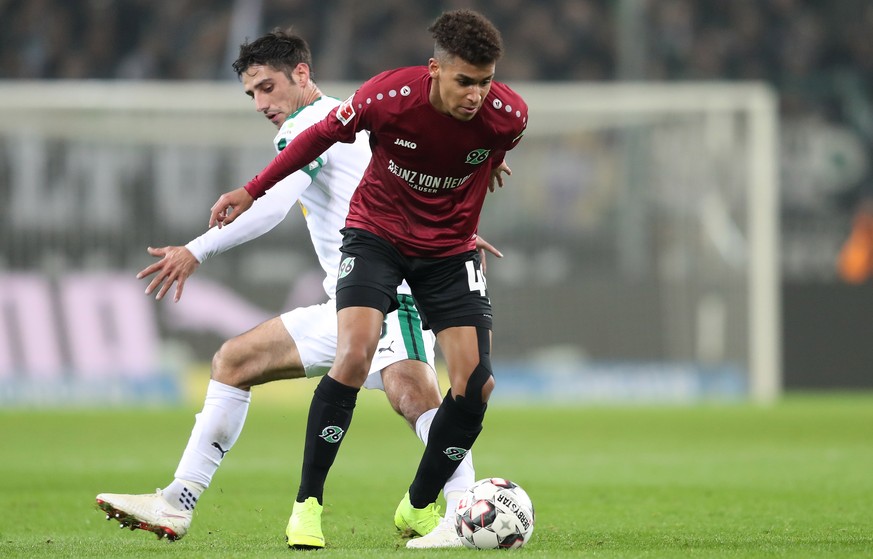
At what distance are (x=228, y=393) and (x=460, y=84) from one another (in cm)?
169

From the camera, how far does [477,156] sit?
561 cm

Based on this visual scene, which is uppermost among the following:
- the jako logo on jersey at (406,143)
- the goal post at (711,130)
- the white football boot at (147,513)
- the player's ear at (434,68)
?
the goal post at (711,130)

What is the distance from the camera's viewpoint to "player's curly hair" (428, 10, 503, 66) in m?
5.29

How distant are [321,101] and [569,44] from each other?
44.7 feet

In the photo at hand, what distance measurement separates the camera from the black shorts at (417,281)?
5492 millimetres

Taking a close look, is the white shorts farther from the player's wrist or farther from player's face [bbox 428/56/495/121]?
player's face [bbox 428/56/495/121]

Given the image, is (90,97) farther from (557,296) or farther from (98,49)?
(557,296)

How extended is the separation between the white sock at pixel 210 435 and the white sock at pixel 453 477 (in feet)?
2.44

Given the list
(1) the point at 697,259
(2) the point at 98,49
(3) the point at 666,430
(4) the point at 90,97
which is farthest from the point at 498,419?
(2) the point at 98,49

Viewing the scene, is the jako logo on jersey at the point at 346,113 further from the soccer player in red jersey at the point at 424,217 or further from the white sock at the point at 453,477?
the white sock at the point at 453,477

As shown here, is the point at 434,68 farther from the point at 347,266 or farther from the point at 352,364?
the point at 352,364

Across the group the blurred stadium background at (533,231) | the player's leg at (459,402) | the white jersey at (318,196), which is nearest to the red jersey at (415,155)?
the player's leg at (459,402)

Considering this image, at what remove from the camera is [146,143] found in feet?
56.8

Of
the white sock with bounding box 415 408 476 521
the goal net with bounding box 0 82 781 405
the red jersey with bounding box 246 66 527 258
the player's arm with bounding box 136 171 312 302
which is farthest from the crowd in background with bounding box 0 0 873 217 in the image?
the red jersey with bounding box 246 66 527 258
